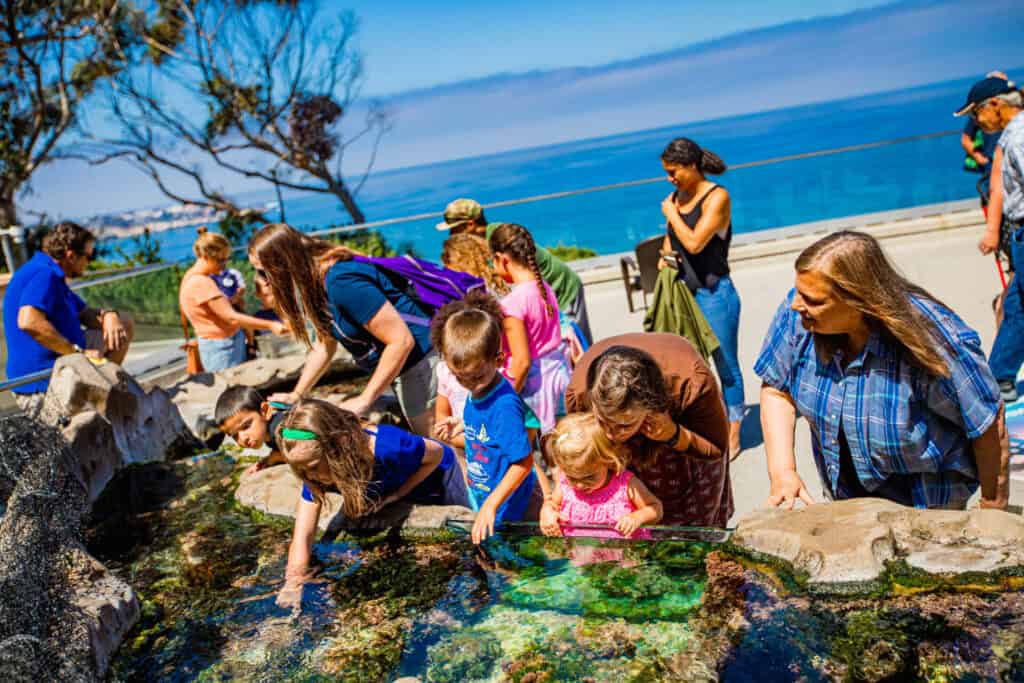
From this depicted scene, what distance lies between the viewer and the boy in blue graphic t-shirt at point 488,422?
122 inches

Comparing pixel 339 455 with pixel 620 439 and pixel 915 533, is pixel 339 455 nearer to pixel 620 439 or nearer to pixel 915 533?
pixel 620 439

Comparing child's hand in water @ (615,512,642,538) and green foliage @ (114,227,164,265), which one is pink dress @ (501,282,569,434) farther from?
green foliage @ (114,227,164,265)

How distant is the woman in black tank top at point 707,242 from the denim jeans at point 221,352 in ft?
11.7

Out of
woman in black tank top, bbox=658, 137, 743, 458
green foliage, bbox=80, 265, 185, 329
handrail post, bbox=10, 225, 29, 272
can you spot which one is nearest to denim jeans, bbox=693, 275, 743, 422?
woman in black tank top, bbox=658, 137, 743, 458

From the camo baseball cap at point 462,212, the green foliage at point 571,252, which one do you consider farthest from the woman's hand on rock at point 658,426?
the green foliage at point 571,252

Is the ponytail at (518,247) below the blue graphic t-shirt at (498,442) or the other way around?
the other way around

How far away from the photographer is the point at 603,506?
3.08 meters

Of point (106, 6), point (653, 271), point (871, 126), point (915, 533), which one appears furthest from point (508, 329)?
point (871, 126)

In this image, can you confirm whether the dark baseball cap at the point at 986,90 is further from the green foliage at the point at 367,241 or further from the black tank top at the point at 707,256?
the green foliage at the point at 367,241

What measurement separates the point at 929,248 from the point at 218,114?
17.9 meters

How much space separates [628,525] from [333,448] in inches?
45.8

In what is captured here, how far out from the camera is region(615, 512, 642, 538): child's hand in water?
9.68ft

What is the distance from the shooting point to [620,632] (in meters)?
2.74

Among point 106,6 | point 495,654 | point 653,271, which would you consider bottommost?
point 495,654
